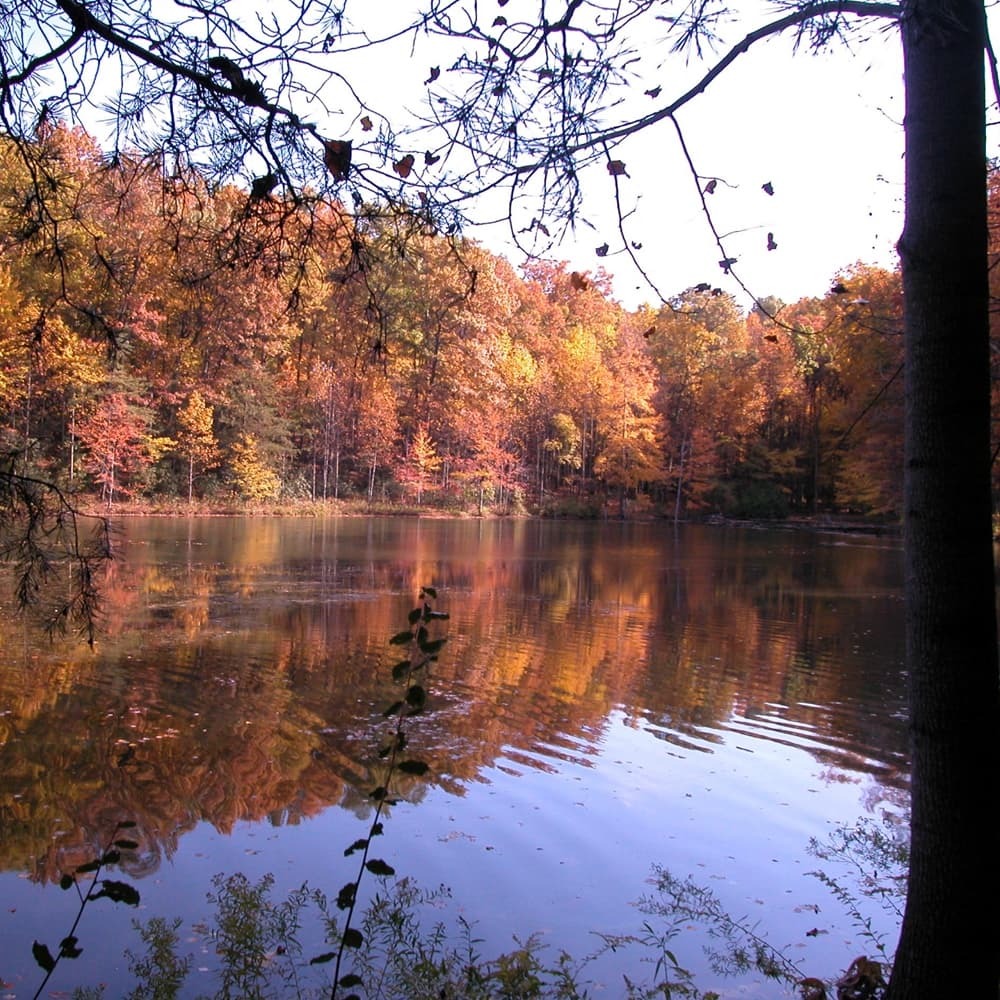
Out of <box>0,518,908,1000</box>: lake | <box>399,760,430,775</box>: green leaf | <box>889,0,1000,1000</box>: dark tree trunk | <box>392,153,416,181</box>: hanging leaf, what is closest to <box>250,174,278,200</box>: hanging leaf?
<box>392,153,416,181</box>: hanging leaf

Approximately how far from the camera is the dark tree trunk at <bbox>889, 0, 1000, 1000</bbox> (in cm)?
236

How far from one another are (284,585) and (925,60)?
574 inches

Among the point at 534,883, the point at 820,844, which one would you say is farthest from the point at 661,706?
the point at 534,883

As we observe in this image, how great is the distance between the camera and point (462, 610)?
46.4 feet

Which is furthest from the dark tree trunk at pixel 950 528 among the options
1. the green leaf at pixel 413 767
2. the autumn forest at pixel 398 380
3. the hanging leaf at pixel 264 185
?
the hanging leaf at pixel 264 185

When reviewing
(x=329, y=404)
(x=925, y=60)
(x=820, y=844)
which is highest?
(x=329, y=404)

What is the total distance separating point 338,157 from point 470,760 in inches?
199

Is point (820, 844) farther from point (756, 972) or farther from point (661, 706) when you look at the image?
point (661, 706)

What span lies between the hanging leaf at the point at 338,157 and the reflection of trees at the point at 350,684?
12.1ft

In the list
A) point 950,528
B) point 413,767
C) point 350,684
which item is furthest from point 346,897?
point 350,684

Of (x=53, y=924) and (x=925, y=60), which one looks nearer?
(x=925, y=60)

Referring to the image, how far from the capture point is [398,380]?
542 inches

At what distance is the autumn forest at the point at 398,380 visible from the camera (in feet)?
10.7

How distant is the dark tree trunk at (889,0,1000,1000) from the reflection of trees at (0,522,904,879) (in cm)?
389
